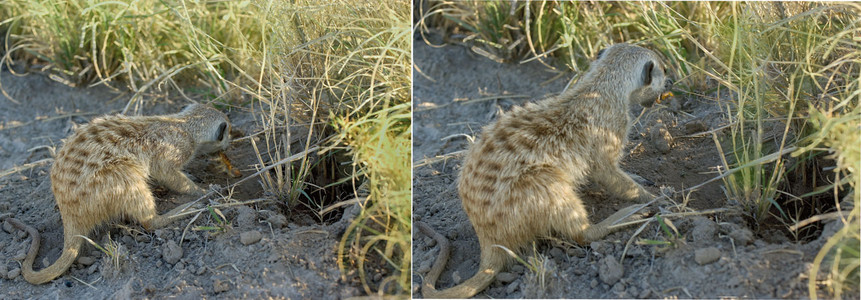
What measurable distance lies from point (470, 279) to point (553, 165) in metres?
0.61

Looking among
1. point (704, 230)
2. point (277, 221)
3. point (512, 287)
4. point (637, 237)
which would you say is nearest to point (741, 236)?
point (704, 230)

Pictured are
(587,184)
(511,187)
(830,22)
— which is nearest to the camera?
(511,187)

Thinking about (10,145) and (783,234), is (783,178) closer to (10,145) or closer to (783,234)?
(783,234)

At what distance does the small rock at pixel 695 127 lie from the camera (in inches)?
155

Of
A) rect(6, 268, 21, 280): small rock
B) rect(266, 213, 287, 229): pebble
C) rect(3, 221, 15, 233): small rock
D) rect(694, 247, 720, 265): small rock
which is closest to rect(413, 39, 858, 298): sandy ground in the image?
rect(694, 247, 720, 265): small rock

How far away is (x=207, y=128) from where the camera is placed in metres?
4.03

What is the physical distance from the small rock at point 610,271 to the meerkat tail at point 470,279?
16.1 inches

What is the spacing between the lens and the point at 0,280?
3490mm

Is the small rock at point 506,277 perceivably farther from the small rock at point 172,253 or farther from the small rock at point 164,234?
the small rock at point 164,234

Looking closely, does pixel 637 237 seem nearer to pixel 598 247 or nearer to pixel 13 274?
pixel 598 247

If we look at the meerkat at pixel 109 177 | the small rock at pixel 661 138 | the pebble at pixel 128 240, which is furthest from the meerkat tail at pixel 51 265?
the small rock at pixel 661 138

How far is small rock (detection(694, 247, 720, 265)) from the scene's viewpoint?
2844 millimetres

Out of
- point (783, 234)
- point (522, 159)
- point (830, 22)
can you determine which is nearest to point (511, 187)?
point (522, 159)

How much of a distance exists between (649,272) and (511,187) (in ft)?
2.06
